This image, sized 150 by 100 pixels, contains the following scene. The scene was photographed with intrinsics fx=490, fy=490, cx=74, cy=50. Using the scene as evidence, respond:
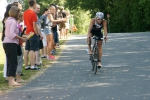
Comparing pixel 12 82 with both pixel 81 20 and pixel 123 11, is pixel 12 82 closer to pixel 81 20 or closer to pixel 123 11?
pixel 123 11

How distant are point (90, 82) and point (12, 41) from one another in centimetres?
208

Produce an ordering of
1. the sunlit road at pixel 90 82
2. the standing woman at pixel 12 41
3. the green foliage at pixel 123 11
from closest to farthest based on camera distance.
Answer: the sunlit road at pixel 90 82 → the standing woman at pixel 12 41 → the green foliage at pixel 123 11

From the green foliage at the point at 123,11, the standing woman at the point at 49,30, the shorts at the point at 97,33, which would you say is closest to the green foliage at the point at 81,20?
the green foliage at the point at 123,11

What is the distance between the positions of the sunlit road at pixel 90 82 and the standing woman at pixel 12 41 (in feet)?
1.65

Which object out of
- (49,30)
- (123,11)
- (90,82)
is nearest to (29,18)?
(90,82)

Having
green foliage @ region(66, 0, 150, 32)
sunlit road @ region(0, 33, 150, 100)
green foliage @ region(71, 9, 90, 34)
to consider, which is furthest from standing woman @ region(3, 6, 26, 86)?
green foliage @ region(71, 9, 90, 34)

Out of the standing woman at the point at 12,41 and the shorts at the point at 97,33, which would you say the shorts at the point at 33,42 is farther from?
the standing woman at the point at 12,41

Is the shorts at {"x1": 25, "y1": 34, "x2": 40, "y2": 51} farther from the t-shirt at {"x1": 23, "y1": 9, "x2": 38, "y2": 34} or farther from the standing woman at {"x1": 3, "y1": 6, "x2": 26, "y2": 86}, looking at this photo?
the standing woman at {"x1": 3, "y1": 6, "x2": 26, "y2": 86}

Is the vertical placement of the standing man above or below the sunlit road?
above

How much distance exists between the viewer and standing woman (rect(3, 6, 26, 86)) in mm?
11367

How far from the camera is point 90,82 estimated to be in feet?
38.2

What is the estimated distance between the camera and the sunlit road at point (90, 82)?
9.66 metres

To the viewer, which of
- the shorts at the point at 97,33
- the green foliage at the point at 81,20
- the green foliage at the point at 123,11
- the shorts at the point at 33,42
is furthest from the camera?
the green foliage at the point at 81,20

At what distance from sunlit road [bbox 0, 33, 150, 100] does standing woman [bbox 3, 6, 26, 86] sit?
504 mm
